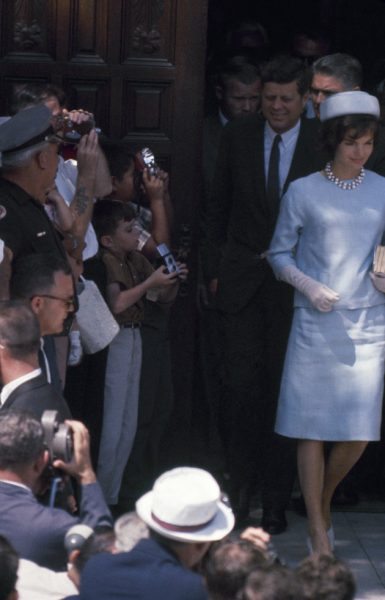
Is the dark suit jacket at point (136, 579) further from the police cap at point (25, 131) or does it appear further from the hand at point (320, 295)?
the hand at point (320, 295)

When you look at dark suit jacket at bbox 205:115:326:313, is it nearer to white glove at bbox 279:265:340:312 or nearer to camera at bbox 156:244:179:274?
camera at bbox 156:244:179:274

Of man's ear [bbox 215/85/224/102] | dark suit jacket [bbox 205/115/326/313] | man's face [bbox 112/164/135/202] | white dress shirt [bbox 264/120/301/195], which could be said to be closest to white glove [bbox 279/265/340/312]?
dark suit jacket [bbox 205/115/326/313]

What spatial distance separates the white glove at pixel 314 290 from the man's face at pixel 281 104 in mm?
831

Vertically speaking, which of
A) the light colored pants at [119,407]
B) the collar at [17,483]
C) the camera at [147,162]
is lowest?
A: the light colored pants at [119,407]

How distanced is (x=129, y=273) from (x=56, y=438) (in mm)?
2281

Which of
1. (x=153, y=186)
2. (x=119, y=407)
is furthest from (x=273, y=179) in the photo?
(x=119, y=407)

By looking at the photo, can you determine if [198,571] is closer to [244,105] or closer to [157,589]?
[157,589]

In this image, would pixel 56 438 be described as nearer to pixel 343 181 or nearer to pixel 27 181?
pixel 27 181

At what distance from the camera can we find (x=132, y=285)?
25.2ft

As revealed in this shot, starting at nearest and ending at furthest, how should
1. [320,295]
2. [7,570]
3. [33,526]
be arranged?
1. [7,570]
2. [33,526]
3. [320,295]

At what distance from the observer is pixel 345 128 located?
7.39 metres

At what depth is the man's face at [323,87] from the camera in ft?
26.0

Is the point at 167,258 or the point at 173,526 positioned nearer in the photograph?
the point at 173,526

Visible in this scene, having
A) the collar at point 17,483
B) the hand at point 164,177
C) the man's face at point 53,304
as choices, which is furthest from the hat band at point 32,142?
the collar at point 17,483
